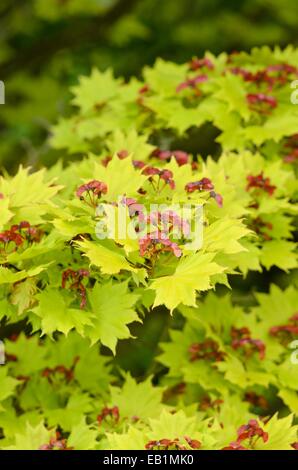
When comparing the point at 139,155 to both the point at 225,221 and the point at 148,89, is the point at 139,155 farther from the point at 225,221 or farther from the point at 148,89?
the point at 225,221

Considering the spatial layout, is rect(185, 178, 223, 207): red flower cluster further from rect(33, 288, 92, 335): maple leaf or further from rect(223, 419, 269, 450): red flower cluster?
rect(223, 419, 269, 450): red flower cluster

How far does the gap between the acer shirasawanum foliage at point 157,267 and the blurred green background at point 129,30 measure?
Answer: 2.93m

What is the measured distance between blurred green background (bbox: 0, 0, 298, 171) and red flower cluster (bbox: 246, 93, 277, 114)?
11.3ft

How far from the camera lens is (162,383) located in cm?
432

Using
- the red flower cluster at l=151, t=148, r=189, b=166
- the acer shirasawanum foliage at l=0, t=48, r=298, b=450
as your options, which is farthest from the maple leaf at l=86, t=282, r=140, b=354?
the red flower cluster at l=151, t=148, r=189, b=166

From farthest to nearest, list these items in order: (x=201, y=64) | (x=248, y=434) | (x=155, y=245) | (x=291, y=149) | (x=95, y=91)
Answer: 1. (x=95, y=91)
2. (x=201, y=64)
3. (x=291, y=149)
4. (x=248, y=434)
5. (x=155, y=245)

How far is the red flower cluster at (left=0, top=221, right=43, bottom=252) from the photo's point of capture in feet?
9.74

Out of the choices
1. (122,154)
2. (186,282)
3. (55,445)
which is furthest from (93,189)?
(55,445)

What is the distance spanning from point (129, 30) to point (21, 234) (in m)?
5.11

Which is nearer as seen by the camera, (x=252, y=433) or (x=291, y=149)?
(x=252, y=433)

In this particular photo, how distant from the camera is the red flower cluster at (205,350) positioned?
4.08 metres

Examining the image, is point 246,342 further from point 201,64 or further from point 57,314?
point 201,64

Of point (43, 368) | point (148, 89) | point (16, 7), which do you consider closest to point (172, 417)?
point (43, 368)

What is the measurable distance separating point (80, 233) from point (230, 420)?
1.39 m
